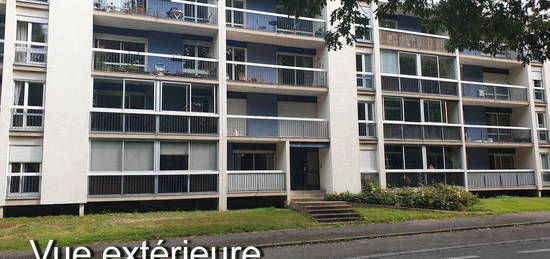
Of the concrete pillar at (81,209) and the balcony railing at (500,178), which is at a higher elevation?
the balcony railing at (500,178)

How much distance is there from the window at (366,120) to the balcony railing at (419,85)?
1380 mm

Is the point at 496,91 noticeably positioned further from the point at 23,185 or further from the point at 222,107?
the point at 23,185

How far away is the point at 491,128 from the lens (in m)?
26.1

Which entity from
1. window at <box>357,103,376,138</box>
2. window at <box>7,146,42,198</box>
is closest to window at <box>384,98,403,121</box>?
window at <box>357,103,376,138</box>

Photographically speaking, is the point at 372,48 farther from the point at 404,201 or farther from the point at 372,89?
the point at 404,201

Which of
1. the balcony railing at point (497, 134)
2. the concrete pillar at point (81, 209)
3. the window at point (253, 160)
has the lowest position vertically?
the concrete pillar at point (81, 209)

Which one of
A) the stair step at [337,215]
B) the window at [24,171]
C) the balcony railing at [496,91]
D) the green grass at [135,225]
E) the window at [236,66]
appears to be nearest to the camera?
the green grass at [135,225]

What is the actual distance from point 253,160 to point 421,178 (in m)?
8.67

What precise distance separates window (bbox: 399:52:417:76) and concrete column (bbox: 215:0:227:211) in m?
9.91

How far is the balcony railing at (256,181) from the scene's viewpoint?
1973 centimetres

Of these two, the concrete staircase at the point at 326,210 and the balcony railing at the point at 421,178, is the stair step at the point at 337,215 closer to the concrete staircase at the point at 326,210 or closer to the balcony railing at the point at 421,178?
the concrete staircase at the point at 326,210

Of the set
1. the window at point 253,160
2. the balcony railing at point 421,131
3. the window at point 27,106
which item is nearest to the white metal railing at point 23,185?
the window at point 27,106

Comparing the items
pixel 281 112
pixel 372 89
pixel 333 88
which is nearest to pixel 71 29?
pixel 281 112

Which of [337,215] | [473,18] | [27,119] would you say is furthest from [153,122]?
[473,18]
